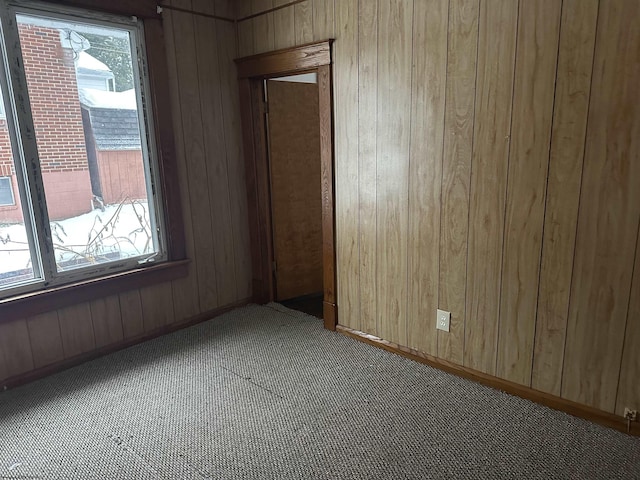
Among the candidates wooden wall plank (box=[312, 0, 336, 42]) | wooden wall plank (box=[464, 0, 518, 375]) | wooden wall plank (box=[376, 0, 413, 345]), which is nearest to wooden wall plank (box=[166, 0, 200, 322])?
wooden wall plank (box=[312, 0, 336, 42])

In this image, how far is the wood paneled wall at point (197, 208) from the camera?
9.56 feet

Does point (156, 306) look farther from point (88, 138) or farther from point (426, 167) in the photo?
point (426, 167)

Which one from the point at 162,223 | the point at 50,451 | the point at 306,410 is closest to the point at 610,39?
the point at 306,410

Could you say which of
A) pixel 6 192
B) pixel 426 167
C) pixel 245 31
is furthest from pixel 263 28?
pixel 6 192

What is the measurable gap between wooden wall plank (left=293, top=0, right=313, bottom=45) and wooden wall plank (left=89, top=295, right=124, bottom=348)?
85.1 inches

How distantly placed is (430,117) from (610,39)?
0.88 metres

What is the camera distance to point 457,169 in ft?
7.95

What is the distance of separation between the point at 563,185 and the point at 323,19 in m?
1.81

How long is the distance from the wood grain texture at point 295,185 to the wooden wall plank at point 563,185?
218cm

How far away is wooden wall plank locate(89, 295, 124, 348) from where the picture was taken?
9.65 feet

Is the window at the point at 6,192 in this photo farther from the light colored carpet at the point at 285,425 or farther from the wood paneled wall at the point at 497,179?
the wood paneled wall at the point at 497,179

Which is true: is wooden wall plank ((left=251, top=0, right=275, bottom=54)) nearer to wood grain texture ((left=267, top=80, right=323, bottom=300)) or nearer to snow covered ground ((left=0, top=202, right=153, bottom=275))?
wood grain texture ((left=267, top=80, right=323, bottom=300))

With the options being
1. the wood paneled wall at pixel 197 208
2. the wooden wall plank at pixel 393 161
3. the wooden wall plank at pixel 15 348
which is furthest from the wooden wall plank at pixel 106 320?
the wooden wall plank at pixel 393 161

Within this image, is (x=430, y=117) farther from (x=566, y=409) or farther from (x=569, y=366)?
(x=566, y=409)
